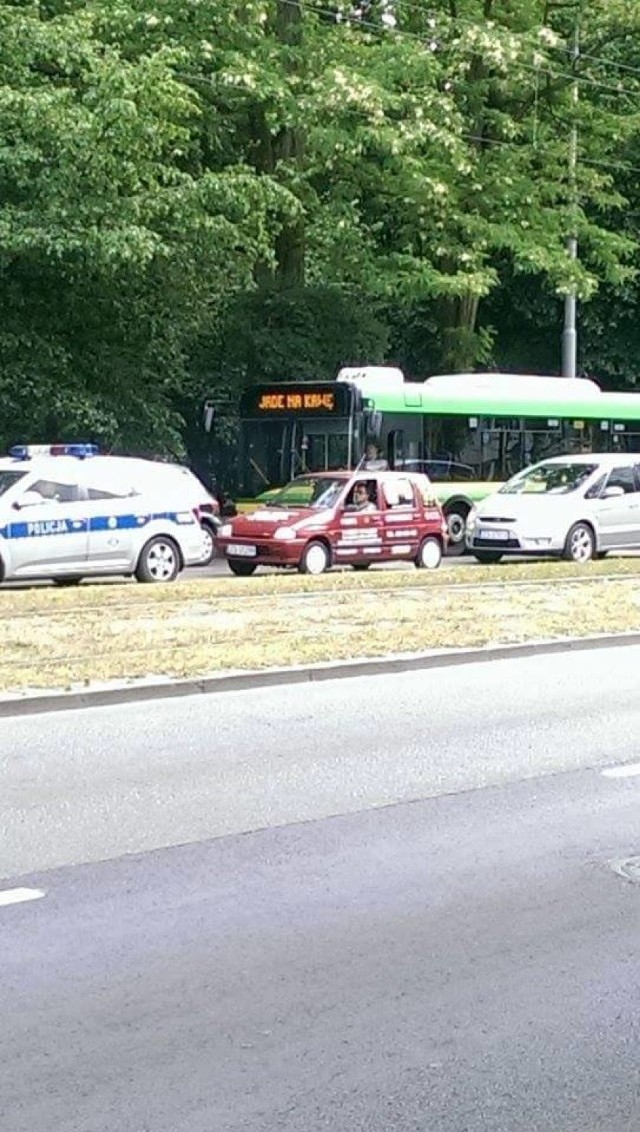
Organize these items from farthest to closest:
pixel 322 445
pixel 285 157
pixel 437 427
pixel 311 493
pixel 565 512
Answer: pixel 285 157
pixel 437 427
pixel 322 445
pixel 565 512
pixel 311 493

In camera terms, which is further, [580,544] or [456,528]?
[456,528]

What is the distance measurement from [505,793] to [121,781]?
198cm

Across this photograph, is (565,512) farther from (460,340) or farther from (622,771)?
(622,771)

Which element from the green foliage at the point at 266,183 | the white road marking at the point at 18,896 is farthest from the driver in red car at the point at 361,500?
the white road marking at the point at 18,896

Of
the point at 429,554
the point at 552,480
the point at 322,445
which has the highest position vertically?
the point at 322,445

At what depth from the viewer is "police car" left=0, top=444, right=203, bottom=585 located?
1916 cm

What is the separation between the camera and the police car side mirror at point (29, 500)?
19.1m

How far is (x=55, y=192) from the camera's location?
2466 cm

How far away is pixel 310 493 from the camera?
22.2m

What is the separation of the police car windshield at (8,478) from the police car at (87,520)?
0.04ft

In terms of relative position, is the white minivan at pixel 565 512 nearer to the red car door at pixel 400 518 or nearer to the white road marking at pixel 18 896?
the red car door at pixel 400 518

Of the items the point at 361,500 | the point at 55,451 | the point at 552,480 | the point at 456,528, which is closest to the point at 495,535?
the point at 552,480

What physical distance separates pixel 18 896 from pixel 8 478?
45.9 feet

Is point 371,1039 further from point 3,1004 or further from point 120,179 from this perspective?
point 120,179
